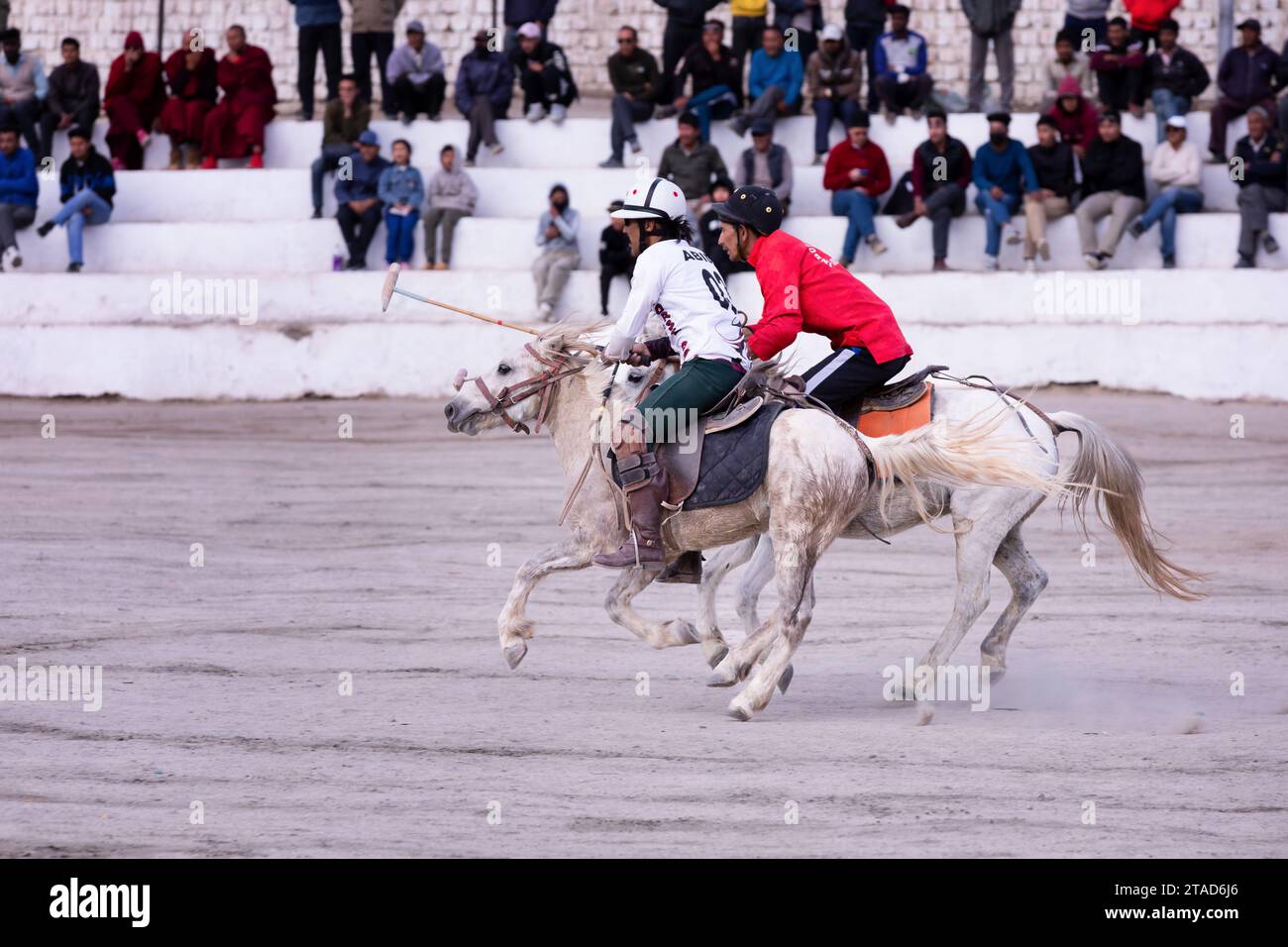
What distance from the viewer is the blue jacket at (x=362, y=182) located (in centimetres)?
1986

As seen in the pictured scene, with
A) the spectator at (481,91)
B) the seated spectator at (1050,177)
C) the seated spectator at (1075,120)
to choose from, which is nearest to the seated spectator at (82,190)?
the spectator at (481,91)

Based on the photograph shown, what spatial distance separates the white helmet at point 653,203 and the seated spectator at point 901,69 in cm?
1249

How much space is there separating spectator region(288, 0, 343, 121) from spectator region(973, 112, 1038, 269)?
26.2 feet

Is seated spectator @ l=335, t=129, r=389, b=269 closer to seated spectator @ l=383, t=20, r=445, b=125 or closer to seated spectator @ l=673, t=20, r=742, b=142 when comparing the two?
seated spectator @ l=383, t=20, r=445, b=125

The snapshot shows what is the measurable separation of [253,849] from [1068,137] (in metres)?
15.5

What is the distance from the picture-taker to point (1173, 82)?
20078mm

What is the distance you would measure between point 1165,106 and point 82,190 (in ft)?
40.2

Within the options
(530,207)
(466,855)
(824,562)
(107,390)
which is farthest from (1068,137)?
(466,855)

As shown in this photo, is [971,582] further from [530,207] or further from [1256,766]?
[530,207]

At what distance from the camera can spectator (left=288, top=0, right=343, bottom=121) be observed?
2188cm

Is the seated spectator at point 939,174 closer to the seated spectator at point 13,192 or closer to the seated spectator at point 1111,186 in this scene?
the seated spectator at point 1111,186

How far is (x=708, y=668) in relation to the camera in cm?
990

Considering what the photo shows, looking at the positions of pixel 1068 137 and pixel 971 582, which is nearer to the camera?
pixel 971 582

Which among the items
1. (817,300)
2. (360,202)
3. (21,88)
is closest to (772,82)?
(360,202)
